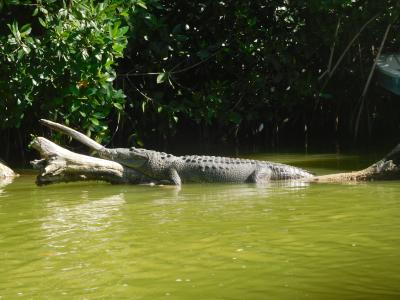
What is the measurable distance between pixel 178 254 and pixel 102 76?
20.4ft

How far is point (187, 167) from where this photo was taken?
29.3 feet

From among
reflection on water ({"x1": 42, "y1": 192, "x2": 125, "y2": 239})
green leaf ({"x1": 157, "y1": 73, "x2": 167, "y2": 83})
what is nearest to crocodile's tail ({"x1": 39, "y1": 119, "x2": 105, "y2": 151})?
reflection on water ({"x1": 42, "y1": 192, "x2": 125, "y2": 239})

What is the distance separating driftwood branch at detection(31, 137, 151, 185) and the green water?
0.81 m

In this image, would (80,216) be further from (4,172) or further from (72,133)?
(4,172)

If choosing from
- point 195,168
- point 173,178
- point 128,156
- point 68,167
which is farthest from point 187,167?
point 68,167

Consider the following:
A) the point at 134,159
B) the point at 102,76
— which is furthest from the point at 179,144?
the point at 134,159

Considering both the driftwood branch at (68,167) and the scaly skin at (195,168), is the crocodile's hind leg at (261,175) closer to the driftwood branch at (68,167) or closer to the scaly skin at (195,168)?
the scaly skin at (195,168)

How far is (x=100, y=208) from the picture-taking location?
6.32 meters

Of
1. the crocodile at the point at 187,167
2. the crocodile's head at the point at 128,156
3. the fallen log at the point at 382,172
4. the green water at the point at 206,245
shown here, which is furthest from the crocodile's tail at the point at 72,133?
the fallen log at the point at 382,172

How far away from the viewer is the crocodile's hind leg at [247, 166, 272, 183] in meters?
8.66

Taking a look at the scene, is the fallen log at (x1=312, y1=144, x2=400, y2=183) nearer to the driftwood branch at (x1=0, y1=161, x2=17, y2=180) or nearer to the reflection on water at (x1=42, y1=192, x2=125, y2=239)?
the reflection on water at (x1=42, y1=192, x2=125, y2=239)

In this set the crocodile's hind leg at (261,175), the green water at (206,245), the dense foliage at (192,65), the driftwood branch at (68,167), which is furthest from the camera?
the dense foliage at (192,65)

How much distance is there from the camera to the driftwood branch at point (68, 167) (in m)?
8.00

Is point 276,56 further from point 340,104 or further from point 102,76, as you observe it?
point 102,76
